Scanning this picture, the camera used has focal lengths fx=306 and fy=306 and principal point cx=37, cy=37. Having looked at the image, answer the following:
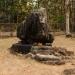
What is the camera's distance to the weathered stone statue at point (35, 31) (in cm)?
1080

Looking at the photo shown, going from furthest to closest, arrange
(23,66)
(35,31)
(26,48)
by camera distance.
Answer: (35,31)
(26,48)
(23,66)

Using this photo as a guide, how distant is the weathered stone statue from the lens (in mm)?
10805

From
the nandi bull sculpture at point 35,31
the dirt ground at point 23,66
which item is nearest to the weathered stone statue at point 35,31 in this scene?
the nandi bull sculpture at point 35,31

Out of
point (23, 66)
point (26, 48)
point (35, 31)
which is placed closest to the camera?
point (23, 66)

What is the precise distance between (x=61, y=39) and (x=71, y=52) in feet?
11.8

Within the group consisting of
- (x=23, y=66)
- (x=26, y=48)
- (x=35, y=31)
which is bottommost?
(x=23, y=66)

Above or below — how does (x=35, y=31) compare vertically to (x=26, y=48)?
above

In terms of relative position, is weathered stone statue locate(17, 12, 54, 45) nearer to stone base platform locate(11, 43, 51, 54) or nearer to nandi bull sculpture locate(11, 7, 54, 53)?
nandi bull sculpture locate(11, 7, 54, 53)

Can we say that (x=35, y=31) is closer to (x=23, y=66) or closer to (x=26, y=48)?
(x=26, y=48)

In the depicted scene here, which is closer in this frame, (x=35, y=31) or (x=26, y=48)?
(x=26, y=48)

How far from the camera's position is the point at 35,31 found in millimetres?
10859

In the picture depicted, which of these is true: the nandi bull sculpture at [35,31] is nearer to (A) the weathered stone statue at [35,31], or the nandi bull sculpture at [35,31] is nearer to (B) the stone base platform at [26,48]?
(A) the weathered stone statue at [35,31]

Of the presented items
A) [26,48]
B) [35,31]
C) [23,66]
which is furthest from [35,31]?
[23,66]

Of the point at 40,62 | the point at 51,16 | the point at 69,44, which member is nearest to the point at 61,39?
the point at 69,44
